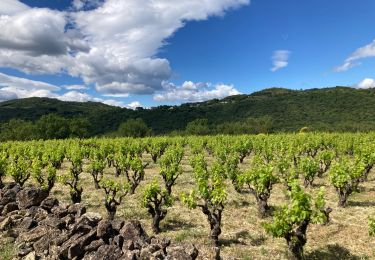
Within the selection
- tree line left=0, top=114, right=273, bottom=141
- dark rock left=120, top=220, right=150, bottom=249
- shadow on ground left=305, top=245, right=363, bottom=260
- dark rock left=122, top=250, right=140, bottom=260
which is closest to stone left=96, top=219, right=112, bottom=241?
dark rock left=120, top=220, right=150, bottom=249

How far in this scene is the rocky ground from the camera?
12.3 m

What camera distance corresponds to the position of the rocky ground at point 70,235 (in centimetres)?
1233

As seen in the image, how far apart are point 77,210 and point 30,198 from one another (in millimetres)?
4155

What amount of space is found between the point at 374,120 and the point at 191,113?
317ft

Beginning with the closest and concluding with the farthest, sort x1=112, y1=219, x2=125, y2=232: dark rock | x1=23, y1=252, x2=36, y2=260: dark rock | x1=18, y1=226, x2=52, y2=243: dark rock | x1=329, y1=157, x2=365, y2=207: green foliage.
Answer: x1=23, y1=252, x2=36, y2=260: dark rock → x1=112, y1=219, x2=125, y2=232: dark rock → x1=18, y1=226, x2=52, y2=243: dark rock → x1=329, y1=157, x2=365, y2=207: green foliage

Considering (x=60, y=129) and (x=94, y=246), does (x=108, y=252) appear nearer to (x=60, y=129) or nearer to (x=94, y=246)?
(x=94, y=246)

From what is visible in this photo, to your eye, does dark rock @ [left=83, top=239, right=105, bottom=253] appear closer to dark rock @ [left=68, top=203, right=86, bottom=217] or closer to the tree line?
dark rock @ [left=68, top=203, right=86, bottom=217]

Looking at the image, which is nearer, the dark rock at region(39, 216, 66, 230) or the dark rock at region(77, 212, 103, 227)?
the dark rock at region(77, 212, 103, 227)

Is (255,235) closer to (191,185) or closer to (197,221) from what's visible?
(197,221)

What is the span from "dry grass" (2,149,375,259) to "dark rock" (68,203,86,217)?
316 centimetres

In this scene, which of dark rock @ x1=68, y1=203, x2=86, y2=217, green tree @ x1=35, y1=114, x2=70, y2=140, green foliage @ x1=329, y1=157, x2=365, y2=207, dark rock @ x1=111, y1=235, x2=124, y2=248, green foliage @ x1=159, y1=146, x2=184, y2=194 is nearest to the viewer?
dark rock @ x1=111, y1=235, x2=124, y2=248

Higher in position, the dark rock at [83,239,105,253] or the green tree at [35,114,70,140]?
the green tree at [35,114,70,140]

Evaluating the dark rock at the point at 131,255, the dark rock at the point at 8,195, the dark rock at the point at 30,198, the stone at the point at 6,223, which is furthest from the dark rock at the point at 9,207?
the dark rock at the point at 131,255

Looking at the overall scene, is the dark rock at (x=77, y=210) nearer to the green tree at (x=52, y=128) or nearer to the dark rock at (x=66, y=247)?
the dark rock at (x=66, y=247)
